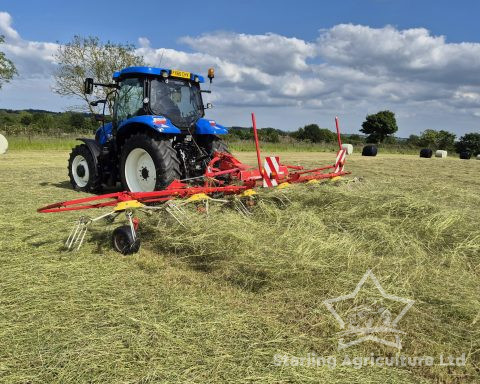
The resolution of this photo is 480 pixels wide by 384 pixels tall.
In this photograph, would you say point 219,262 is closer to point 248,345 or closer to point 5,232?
point 248,345

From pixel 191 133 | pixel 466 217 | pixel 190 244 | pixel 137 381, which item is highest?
pixel 191 133

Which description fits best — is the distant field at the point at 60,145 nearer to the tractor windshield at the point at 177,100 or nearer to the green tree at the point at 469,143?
the tractor windshield at the point at 177,100

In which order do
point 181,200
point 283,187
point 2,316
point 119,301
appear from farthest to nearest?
point 283,187 < point 181,200 < point 119,301 < point 2,316

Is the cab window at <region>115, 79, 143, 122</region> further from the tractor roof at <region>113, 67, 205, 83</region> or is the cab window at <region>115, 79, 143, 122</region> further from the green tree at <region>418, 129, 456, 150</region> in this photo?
the green tree at <region>418, 129, 456, 150</region>

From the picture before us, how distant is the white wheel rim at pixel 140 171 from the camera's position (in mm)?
6617

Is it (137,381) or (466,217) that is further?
(466,217)

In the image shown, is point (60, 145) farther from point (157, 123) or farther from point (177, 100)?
point (157, 123)

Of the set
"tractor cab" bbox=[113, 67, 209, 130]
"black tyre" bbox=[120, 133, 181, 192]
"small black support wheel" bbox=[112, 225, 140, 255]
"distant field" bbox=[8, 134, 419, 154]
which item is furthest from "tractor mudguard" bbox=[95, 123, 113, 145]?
"distant field" bbox=[8, 134, 419, 154]

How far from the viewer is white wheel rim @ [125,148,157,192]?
6617 millimetres

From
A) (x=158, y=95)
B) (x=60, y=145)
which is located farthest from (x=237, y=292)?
(x=60, y=145)

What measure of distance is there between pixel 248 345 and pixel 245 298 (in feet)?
2.26

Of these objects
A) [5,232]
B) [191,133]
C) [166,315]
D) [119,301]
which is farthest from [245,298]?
[191,133]

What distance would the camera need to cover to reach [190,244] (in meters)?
4.13

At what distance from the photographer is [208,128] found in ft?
23.3
